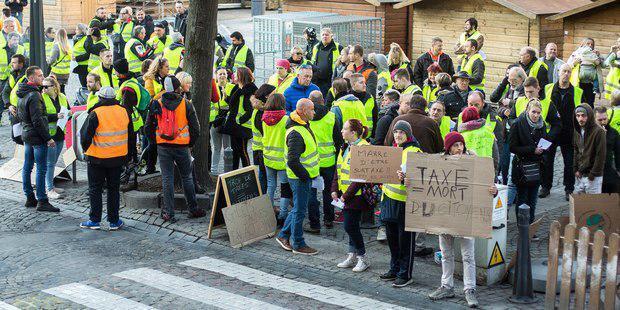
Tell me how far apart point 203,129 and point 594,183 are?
5374mm

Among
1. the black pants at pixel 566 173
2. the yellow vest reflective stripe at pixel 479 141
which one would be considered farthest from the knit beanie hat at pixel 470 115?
the black pants at pixel 566 173

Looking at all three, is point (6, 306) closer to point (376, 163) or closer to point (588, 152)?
point (376, 163)

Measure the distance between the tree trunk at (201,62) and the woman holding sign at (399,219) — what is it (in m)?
4.21

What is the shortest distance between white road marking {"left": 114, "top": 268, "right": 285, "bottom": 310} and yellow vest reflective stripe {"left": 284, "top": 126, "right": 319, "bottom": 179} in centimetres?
188

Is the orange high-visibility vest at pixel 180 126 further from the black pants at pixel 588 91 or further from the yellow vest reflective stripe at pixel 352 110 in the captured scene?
the black pants at pixel 588 91

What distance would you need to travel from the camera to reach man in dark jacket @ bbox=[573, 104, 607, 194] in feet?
43.0

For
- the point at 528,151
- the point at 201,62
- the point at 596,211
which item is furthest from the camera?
the point at 201,62

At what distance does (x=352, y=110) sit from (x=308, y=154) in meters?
1.90

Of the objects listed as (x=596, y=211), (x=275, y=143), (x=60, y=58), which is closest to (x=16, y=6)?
A: (x=60, y=58)

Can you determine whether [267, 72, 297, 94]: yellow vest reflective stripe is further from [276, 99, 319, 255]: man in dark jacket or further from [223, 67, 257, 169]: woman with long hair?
[276, 99, 319, 255]: man in dark jacket

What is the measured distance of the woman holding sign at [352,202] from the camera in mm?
11477

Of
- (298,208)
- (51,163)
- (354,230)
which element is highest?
(51,163)

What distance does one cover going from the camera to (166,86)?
44.5 ft

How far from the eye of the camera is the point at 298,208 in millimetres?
12328
